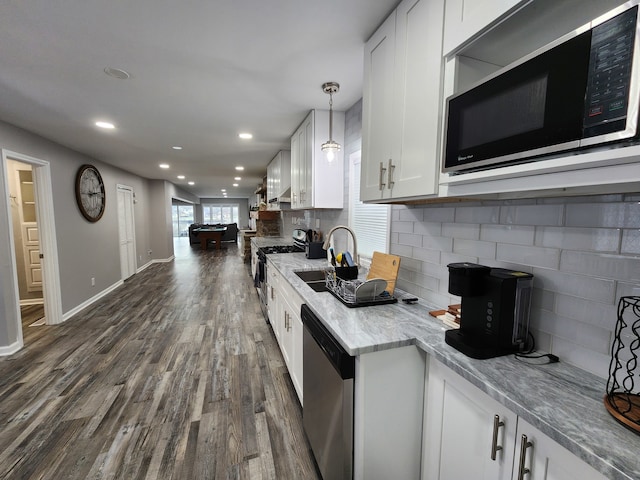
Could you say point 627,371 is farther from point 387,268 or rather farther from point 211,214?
point 211,214

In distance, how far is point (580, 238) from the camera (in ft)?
3.16

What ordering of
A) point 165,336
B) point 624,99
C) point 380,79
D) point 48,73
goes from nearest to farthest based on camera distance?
1. point 624,99
2. point 380,79
3. point 48,73
4. point 165,336

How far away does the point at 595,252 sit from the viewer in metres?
0.93

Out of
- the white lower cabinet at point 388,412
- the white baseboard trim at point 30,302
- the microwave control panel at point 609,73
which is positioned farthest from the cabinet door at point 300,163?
the white baseboard trim at point 30,302

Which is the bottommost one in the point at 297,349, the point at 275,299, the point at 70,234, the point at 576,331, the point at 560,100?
the point at 297,349

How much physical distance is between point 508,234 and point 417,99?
0.72 meters

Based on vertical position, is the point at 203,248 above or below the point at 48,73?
below

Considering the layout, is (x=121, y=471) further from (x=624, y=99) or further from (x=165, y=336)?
(x=624, y=99)

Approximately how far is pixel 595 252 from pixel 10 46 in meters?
3.07

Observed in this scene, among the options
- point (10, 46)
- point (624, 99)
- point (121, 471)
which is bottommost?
point (121, 471)

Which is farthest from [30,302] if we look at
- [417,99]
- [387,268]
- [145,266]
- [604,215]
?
[604,215]

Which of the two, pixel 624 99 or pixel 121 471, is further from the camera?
pixel 121 471

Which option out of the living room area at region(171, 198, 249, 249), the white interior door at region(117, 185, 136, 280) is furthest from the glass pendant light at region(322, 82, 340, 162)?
the living room area at region(171, 198, 249, 249)

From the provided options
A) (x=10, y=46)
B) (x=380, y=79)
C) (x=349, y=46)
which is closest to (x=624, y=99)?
(x=380, y=79)
